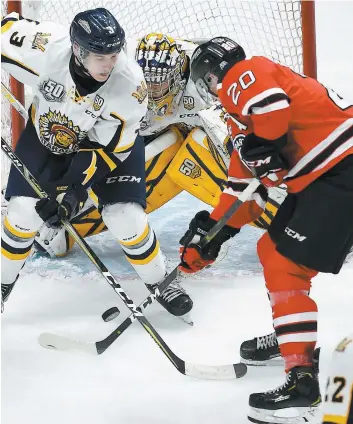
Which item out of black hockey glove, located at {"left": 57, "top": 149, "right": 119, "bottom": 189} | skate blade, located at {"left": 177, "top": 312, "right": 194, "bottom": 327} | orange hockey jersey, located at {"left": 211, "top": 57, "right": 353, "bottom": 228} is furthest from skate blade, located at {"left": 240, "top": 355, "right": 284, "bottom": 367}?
black hockey glove, located at {"left": 57, "top": 149, "right": 119, "bottom": 189}

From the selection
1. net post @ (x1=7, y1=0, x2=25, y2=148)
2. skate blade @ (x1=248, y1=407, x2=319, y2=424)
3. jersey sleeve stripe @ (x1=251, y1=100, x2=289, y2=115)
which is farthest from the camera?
net post @ (x1=7, y1=0, x2=25, y2=148)

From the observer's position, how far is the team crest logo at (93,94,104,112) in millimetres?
2281

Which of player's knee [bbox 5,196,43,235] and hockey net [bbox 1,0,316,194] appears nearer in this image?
player's knee [bbox 5,196,43,235]

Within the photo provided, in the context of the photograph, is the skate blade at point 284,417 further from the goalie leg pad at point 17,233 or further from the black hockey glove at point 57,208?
the goalie leg pad at point 17,233

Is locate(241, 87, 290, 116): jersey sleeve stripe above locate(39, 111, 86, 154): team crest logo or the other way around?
above

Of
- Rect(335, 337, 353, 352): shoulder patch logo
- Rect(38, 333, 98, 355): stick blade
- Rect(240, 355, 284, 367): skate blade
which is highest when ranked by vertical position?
Rect(335, 337, 353, 352): shoulder patch logo

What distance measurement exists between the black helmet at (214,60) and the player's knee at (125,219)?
0.61 metres

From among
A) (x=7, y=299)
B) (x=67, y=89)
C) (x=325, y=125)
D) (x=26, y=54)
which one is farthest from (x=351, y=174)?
(x=7, y=299)

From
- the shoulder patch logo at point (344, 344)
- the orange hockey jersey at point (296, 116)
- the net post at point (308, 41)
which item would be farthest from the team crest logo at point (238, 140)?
the net post at point (308, 41)

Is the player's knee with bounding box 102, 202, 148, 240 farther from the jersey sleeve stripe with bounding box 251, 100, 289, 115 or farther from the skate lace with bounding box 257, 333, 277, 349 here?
the jersey sleeve stripe with bounding box 251, 100, 289, 115

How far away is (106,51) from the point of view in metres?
2.12

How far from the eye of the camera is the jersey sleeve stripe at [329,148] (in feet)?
6.01

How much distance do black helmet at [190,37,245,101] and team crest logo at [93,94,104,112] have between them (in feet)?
1.35

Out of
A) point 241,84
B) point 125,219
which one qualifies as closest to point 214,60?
point 241,84
